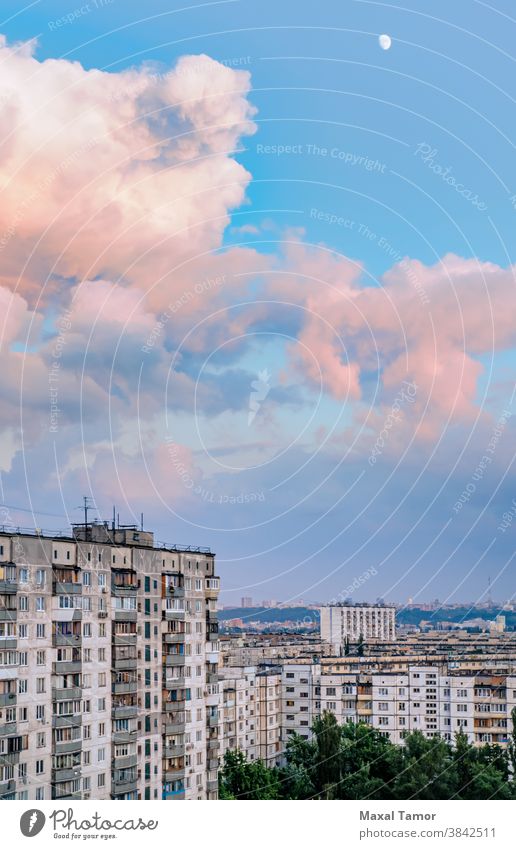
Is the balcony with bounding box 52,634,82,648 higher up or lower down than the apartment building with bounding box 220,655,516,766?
higher up

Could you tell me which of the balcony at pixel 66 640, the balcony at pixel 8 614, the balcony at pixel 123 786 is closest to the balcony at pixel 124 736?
the balcony at pixel 123 786

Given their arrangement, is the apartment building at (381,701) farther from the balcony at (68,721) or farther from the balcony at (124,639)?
the balcony at (68,721)

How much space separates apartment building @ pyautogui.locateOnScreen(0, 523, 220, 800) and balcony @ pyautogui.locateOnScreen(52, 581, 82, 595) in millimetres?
10

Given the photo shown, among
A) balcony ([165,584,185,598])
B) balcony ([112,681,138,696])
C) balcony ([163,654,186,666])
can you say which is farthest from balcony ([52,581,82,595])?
balcony ([163,654,186,666])

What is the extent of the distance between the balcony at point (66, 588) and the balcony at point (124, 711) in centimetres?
108

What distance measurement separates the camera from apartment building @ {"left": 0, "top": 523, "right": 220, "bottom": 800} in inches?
340

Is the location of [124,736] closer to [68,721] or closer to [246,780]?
[68,721]

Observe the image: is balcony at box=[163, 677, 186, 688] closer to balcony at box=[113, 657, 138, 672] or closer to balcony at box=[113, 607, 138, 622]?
balcony at box=[113, 657, 138, 672]

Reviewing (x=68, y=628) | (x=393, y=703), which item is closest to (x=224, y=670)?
(x=393, y=703)

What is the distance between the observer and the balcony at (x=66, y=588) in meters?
9.03

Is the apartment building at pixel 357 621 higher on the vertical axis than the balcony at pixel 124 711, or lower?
lower
